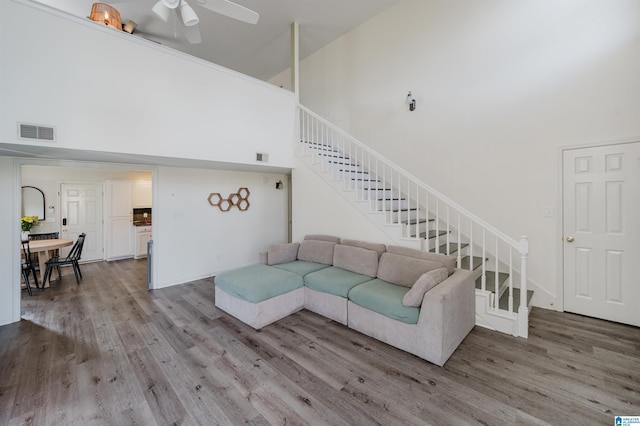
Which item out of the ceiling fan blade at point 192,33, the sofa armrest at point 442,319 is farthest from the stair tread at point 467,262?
the ceiling fan blade at point 192,33

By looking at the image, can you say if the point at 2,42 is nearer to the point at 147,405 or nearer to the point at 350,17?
the point at 147,405

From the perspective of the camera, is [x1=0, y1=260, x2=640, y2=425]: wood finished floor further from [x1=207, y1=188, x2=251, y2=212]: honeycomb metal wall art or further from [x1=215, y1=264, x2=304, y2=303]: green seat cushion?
[x1=207, y1=188, x2=251, y2=212]: honeycomb metal wall art

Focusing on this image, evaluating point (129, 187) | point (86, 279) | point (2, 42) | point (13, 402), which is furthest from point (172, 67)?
point (129, 187)

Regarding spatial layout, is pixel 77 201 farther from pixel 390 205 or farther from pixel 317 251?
pixel 390 205

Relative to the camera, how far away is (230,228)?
5.93m

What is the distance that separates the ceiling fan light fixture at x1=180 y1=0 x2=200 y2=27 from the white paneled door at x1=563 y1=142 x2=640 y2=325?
477 centimetres

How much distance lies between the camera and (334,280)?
142 inches

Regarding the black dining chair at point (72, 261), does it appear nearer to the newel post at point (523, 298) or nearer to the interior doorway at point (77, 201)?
the interior doorway at point (77, 201)

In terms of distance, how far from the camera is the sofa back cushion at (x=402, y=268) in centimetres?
329

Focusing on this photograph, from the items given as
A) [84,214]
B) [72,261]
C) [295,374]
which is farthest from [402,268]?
[84,214]

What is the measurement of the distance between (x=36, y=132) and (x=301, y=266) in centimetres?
339

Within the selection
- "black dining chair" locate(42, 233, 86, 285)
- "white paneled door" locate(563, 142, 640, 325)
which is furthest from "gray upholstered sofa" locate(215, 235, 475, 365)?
"black dining chair" locate(42, 233, 86, 285)

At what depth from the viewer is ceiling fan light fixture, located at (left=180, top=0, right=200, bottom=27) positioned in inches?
110

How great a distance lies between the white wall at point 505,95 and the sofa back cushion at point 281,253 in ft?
3.19
